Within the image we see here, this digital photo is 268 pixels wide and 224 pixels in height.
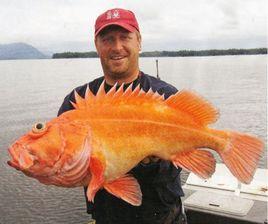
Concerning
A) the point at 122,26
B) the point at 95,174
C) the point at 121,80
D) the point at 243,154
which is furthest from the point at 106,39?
the point at 243,154

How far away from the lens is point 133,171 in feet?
13.1

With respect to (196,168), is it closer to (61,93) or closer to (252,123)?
(252,123)

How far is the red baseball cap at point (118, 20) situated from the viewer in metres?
4.29

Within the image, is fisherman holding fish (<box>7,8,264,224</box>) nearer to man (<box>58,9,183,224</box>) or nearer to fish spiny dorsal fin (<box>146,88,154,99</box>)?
fish spiny dorsal fin (<box>146,88,154,99</box>)

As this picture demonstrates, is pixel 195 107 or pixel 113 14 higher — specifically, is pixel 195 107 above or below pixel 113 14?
below

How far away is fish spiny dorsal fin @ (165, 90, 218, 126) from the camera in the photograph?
3477 millimetres

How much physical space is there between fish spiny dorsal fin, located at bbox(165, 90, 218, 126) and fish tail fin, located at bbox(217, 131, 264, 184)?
10.9 inches

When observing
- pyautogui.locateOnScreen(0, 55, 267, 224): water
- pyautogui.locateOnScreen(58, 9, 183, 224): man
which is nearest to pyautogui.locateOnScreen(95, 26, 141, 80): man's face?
pyautogui.locateOnScreen(58, 9, 183, 224): man

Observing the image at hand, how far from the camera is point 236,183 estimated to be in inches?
330

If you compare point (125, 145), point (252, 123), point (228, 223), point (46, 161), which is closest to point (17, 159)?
point (46, 161)

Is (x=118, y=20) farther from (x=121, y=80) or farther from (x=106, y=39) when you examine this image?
(x=121, y=80)

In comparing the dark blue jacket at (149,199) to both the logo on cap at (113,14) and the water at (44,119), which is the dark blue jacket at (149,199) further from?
the water at (44,119)

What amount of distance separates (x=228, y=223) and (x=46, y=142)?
15.8 ft

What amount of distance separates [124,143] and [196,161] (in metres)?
0.68
